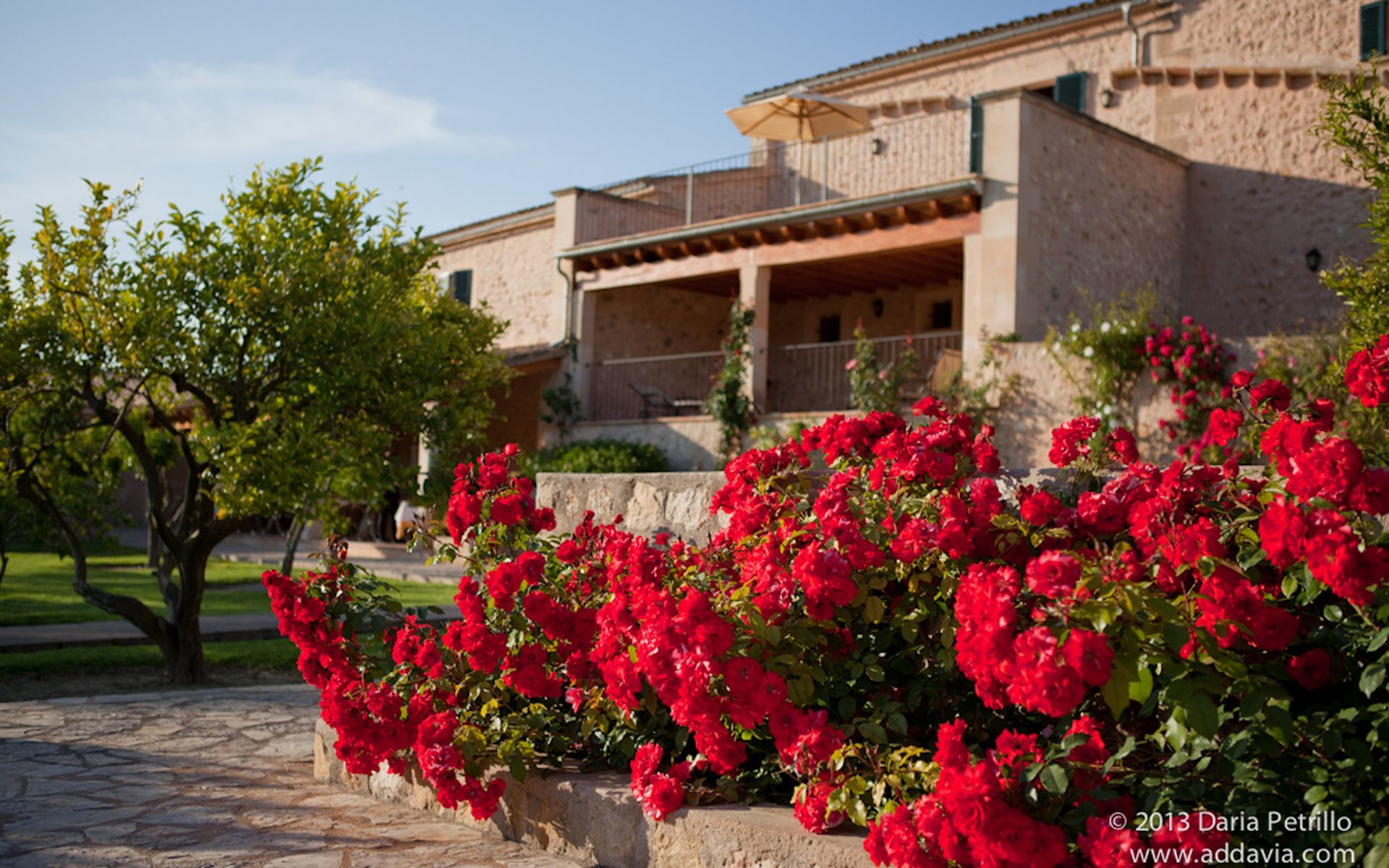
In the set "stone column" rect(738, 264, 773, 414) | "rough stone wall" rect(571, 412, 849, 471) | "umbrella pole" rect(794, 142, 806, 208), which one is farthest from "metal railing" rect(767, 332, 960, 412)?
"umbrella pole" rect(794, 142, 806, 208)

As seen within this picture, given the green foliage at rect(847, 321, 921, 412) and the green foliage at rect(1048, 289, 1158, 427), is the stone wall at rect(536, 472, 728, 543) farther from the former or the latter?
the green foliage at rect(847, 321, 921, 412)

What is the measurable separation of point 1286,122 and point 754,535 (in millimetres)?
14043

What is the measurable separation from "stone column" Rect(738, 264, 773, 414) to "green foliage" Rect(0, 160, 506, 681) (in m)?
8.39

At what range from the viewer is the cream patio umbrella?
15.9 m

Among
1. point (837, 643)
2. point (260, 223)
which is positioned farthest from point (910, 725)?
point (260, 223)

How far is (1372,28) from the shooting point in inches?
561

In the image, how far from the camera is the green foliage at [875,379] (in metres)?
14.1

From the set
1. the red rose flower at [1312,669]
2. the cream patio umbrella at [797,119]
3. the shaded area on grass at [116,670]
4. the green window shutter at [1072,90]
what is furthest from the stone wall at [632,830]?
the green window shutter at [1072,90]

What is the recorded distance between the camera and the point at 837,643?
3.60 meters

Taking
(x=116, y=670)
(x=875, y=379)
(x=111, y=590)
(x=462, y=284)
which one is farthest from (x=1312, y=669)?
(x=462, y=284)

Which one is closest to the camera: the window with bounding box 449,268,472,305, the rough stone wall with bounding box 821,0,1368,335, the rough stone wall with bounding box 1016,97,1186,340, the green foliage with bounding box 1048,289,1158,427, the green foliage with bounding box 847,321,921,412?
the green foliage with bounding box 1048,289,1158,427

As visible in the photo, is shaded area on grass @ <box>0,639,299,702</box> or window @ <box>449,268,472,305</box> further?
window @ <box>449,268,472,305</box>

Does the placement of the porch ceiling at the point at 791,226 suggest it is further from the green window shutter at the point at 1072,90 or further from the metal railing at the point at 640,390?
the green window shutter at the point at 1072,90

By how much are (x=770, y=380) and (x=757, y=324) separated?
107 inches
